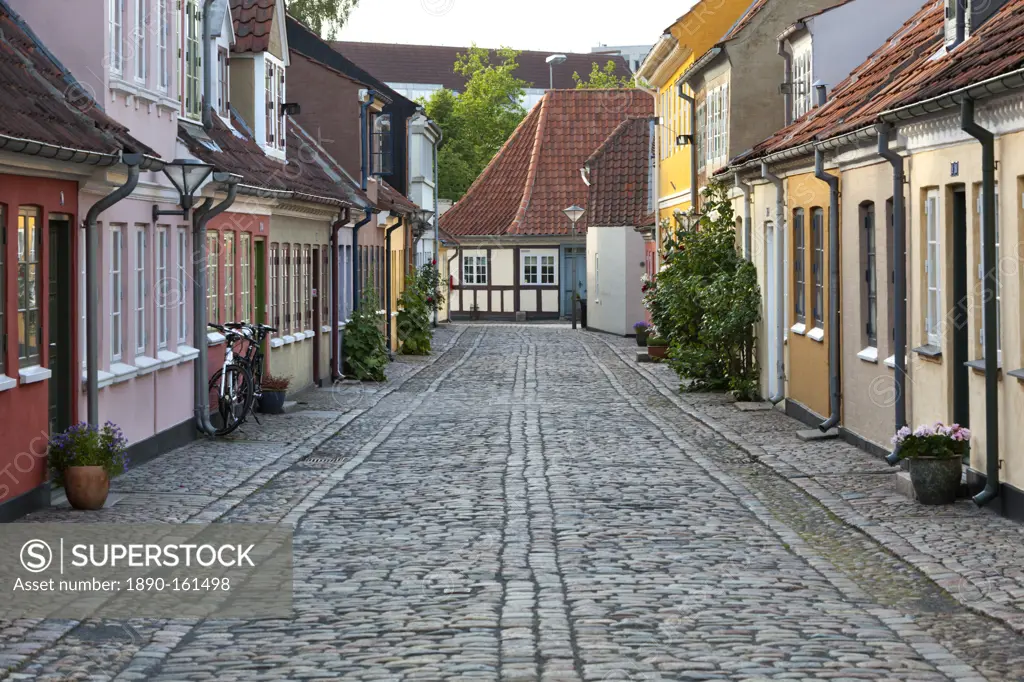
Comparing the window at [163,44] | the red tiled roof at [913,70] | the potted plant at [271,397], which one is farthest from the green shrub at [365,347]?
the window at [163,44]

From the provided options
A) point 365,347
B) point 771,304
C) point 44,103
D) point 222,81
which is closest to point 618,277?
point 365,347

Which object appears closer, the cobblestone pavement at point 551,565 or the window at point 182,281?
the cobblestone pavement at point 551,565

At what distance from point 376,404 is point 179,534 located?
38.9 ft

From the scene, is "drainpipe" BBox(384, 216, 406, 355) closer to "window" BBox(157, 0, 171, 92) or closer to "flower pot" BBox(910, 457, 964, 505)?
"window" BBox(157, 0, 171, 92)

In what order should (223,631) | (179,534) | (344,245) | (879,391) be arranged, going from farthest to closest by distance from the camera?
(344,245)
(879,391)
(179,534)
(223,631)

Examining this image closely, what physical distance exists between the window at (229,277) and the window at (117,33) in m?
5.11

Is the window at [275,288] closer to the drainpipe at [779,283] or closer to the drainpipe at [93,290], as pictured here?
the drainpipe at [779,283]

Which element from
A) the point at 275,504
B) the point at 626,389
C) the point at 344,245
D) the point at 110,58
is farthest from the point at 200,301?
the point at 344,245

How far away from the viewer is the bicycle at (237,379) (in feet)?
57.9

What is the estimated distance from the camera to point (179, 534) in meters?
10.8

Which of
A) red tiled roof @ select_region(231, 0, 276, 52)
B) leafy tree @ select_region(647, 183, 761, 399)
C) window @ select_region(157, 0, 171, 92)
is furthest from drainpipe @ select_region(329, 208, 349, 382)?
window @ select_region(157, 0, 171, 92)

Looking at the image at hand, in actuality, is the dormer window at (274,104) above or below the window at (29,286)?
above

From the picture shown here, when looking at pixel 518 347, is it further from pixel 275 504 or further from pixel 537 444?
pixel 275 504

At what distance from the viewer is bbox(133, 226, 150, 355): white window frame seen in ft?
50.8
